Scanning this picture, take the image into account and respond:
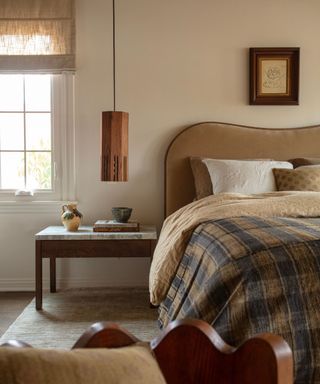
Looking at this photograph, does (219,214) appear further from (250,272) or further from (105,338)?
(105,338)

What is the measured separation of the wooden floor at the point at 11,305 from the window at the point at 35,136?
0.76 meters

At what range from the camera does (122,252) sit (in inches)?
119

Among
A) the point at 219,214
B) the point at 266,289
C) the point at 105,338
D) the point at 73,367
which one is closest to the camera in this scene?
the point at 73,367

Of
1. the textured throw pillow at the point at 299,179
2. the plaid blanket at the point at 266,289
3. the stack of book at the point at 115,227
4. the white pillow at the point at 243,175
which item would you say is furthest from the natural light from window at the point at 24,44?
the plaid blanket at the point at 266,289

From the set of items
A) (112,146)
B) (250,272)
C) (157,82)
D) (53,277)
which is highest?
(157,82)

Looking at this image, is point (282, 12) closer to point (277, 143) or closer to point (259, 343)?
point (277, 143)

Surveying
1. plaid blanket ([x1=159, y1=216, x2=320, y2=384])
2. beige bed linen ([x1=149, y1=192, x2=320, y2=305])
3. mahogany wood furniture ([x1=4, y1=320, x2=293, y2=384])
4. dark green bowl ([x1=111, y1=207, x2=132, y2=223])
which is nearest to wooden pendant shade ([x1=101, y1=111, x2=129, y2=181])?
dark green bowl ([x1=111, y1=207, x2=132, y2=223])

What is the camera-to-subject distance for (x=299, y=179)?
10.1 feet

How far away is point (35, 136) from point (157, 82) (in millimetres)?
1074

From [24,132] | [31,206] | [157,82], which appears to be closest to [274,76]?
[157,82]

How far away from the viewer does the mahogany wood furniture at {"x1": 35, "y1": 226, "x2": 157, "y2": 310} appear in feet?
9.84

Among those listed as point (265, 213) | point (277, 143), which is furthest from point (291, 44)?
point (265, 213)

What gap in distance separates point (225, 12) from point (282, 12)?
46cm

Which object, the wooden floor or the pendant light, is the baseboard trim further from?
the pendant light
